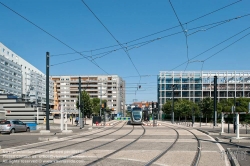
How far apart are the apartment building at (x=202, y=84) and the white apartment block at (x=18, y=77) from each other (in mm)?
42276

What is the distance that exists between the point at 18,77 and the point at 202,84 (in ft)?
210

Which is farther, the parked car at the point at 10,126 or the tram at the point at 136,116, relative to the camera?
the tram at the point at 136,116

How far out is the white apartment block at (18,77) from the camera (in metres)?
106

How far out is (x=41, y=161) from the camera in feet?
37.3

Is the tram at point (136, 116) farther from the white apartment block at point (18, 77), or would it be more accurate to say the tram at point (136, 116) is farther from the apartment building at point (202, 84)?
the apartment building at point (202, 84)

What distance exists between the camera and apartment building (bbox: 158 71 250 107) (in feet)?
364

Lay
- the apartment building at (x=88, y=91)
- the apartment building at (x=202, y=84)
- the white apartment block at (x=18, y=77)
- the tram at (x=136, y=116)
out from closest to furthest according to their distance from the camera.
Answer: the tram at (x=136, y=116)
the white apartment block at (x=18, y=77)
the apartment building at (x=202, y=84)
the apartment building at (x=88, y=91)

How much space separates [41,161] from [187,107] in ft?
240

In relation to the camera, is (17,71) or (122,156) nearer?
(122,156)

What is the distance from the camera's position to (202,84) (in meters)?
114

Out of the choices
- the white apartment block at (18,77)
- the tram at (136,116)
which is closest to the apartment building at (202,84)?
the white apartment block at (18,77)

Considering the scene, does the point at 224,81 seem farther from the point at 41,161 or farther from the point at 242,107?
the point at 41,161

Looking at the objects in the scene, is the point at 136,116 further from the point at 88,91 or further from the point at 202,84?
the point at 88,91

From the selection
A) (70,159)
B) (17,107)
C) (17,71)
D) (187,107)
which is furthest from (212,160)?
(17,71)
